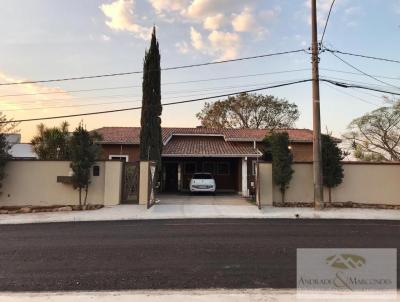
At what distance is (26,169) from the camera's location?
60.7 feet

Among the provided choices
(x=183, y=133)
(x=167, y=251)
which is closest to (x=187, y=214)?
(x=167, y=251)

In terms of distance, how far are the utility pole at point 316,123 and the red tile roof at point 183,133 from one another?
10.7m

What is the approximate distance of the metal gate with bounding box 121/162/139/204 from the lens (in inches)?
736

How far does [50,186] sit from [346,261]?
14.8 metres

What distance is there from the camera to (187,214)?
51.4ft

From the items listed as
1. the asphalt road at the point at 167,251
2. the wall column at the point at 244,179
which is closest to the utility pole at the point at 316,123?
the asphalt road at the point at 167,251

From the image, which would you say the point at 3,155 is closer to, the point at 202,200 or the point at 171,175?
the point at 202,200

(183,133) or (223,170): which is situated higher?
(183,133)

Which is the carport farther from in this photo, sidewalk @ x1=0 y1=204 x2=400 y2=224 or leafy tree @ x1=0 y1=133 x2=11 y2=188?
leafy tree @ x1=0 y1=133 x2=11 y2=188

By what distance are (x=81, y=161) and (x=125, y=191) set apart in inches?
102

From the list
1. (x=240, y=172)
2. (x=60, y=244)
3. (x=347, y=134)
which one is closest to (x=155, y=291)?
(x=60, y=244)

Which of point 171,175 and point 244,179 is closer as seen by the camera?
point 244,179

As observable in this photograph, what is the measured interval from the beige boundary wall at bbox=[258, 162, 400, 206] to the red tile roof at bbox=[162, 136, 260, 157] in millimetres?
7178

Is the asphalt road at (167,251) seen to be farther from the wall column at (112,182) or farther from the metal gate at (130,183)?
the metal gate at (130,183)
